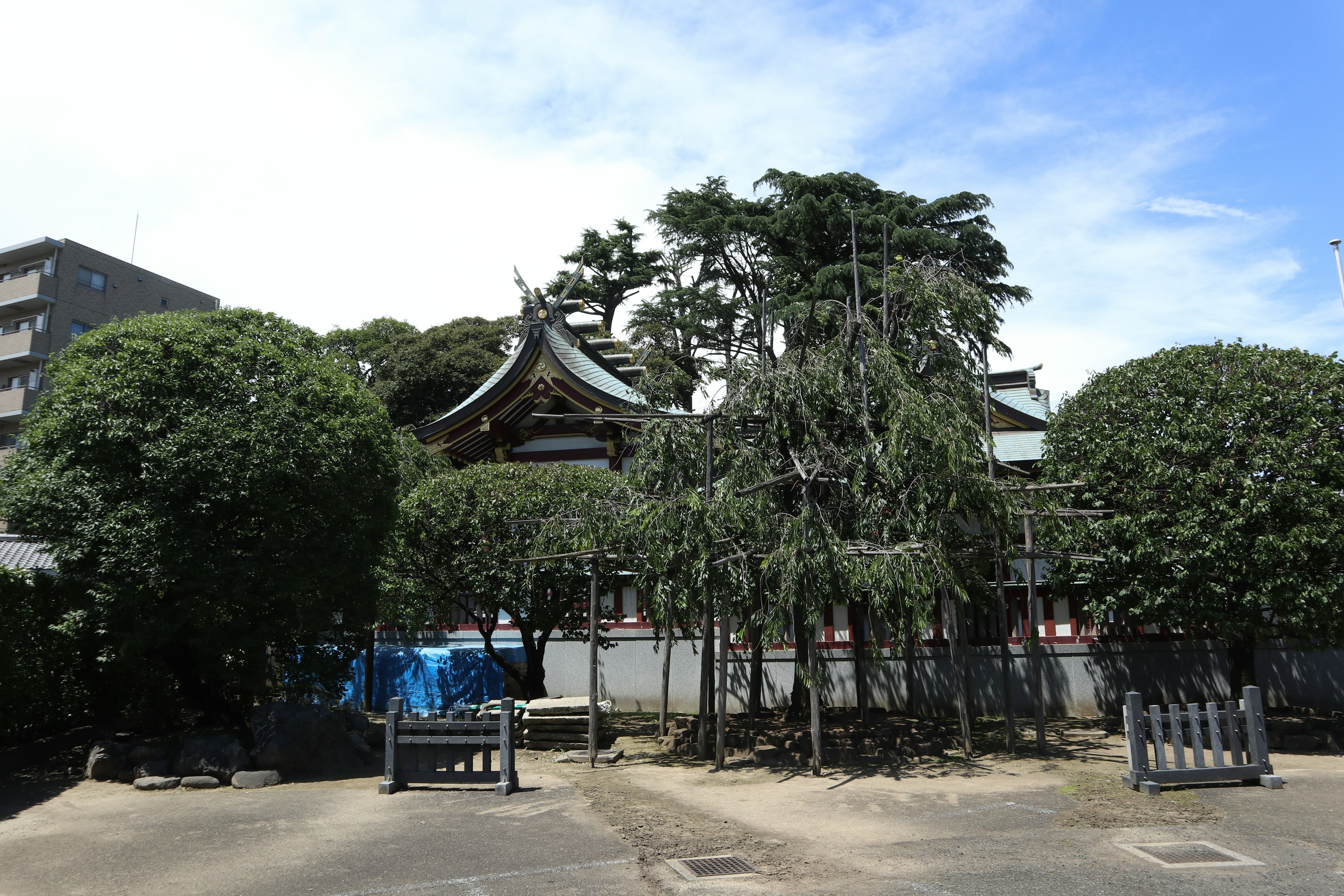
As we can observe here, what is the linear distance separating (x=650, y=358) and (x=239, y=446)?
1160cm

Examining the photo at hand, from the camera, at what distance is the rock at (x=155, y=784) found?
11703 mm

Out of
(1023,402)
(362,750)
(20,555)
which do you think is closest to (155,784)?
(362,750)

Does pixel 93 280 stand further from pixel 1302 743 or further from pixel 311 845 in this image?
pixel 1302 743

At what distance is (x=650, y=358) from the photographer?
22250 millimetres

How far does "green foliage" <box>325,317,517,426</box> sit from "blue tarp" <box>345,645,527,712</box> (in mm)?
17722

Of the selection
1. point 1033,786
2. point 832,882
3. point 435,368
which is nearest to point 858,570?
point 1033,786

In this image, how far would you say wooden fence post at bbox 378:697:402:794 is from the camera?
36.6ft

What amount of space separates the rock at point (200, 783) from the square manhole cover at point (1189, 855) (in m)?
11.2

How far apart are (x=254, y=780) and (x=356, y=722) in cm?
344

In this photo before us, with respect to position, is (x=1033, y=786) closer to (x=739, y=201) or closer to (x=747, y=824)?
(x=747, y=824)

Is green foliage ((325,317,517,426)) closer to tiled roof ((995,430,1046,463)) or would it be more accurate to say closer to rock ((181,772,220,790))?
tiled roof ((995,430,1046,463))

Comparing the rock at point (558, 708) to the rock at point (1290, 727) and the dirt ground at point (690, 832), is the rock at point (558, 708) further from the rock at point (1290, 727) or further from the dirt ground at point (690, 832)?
the rock at point (1290, 727)

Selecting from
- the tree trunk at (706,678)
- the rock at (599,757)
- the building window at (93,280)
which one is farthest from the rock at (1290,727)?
the building window at (93,280)

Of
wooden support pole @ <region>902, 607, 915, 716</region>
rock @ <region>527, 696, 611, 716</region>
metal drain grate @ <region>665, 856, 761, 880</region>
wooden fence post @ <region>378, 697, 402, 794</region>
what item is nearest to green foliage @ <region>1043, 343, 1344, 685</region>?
wooden support pole @ <region>902, 607, 915, 716</region>
